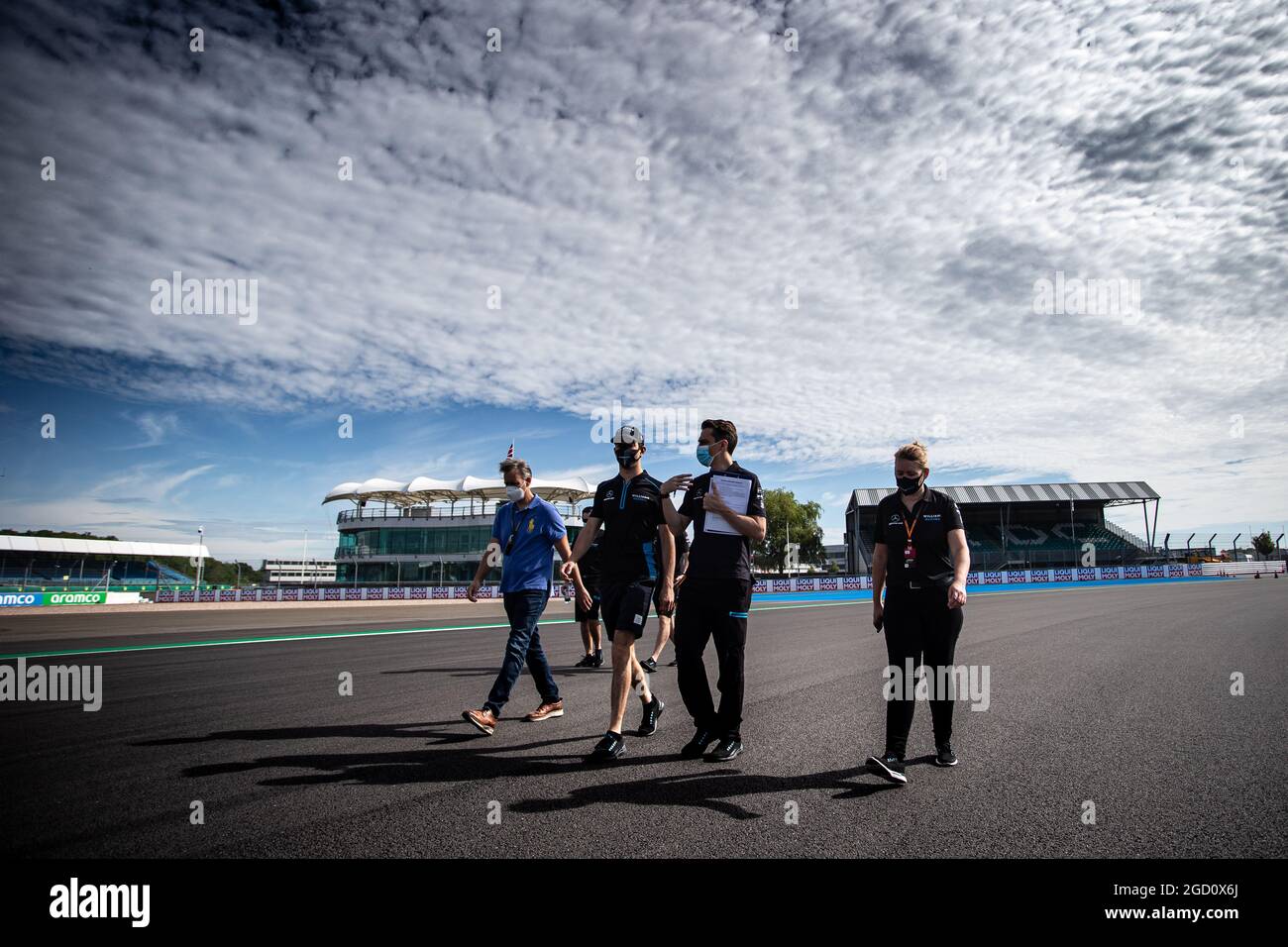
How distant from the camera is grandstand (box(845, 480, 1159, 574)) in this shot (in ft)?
189

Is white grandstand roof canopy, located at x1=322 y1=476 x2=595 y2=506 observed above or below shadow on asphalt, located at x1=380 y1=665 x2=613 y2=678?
above

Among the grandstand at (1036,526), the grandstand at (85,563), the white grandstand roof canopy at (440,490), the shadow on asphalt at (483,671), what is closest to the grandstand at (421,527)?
the white grandstand roof canopy at (440,490)

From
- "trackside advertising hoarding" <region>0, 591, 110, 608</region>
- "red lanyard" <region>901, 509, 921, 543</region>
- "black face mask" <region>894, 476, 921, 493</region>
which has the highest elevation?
"black face mask" <region>894, 476, 921, 493</region>

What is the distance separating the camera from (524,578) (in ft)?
15.9

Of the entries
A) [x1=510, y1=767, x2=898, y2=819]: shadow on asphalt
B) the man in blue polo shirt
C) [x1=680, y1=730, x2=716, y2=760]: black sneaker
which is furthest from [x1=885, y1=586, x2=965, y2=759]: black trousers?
the man in blue polo shirt

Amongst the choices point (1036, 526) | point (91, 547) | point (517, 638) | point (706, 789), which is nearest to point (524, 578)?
point (517, 638)

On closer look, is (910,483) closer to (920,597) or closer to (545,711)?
A: (920,597)

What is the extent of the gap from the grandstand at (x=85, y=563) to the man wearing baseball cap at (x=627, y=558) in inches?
1374

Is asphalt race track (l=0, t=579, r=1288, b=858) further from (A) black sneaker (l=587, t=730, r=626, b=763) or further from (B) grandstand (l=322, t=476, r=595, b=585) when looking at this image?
(B) grandstand (l=322, t=476, r=595, b=585)

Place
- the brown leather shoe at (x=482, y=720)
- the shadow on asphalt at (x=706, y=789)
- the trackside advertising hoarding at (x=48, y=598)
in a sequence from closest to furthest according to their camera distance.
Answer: the shadow on asphalt at (x=706, y=789)
the brown leather shoe at (x=482, y=720)
the trackside advertising hoarding at (x=48, y=598)

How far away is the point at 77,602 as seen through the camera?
91.8ft

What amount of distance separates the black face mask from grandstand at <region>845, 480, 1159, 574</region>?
5341cm

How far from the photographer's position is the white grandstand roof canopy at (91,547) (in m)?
57.0

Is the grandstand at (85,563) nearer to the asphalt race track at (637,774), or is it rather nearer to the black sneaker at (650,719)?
the asphalt race track at (637,774)
